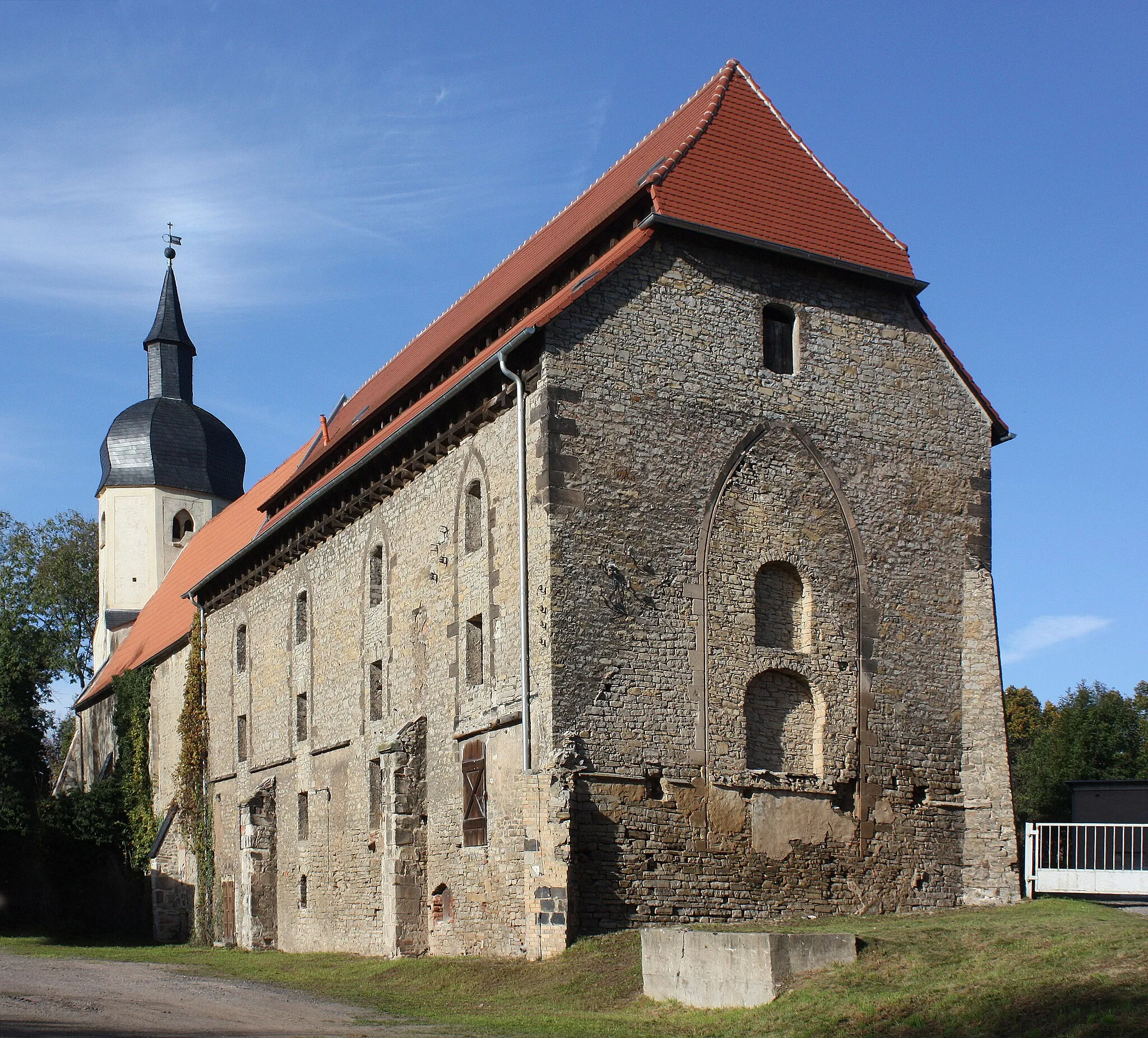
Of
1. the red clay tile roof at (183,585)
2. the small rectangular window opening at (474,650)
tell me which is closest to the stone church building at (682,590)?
the small rectangular window opening at (474,650)

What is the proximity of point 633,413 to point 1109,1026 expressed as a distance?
1021 centimetres

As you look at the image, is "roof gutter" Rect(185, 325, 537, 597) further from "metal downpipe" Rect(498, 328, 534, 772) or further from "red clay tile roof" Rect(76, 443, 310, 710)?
"red clay tile roof" Rect(76, 443, 310, 710)

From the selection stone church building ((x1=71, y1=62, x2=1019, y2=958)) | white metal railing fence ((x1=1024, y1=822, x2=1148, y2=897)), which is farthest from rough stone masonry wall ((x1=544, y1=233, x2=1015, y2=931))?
white metal railing fence ((x1=1024, y1=822, x2=1148, y2=897))

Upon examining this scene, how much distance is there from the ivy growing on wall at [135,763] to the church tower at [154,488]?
28.6 ft

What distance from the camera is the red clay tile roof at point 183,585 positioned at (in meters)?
→ 35.8

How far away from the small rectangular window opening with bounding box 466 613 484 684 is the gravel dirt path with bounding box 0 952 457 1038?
187 inches

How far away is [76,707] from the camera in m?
46.2

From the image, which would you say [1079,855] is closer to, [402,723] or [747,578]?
[747,578]

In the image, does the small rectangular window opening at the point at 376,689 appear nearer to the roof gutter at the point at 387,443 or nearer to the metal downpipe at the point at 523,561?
the roof gutter at the point at 387,443

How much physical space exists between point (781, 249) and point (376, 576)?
8759 mm

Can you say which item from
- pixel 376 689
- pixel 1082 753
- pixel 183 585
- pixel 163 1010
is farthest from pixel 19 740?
pixel 1082 753

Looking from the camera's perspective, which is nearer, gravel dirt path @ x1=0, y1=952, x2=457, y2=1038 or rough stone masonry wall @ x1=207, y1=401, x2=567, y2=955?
gravel dirt path @ x1=0, y1=952, x2=457, y2=1038

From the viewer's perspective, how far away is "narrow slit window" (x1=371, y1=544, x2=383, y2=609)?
24188 mm

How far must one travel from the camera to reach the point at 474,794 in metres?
19.8
